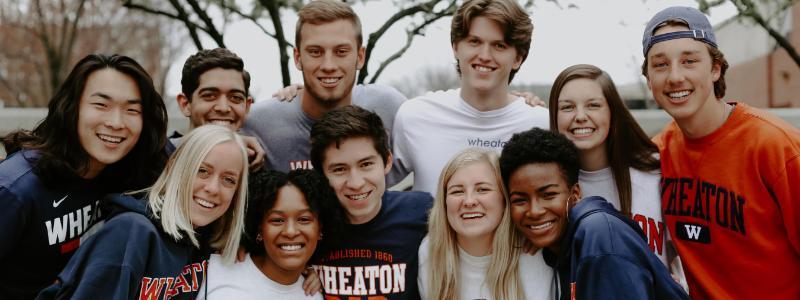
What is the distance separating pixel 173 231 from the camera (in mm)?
3740

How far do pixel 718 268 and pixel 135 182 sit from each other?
12.2 feet

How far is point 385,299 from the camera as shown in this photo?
416 centimetres

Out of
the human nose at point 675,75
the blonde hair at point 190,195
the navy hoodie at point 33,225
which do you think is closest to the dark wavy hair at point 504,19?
the human nose at point 675,75

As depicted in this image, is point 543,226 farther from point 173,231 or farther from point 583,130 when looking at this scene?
point 173,231

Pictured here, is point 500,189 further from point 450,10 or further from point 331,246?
point 450,10

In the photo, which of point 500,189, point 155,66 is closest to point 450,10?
point 500,189

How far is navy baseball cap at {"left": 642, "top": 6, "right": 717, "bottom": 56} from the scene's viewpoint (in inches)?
162

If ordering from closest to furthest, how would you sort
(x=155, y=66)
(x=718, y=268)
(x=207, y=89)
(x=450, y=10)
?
(x=718, y=268)
(x=207, y=89)
(x=450, y=10)
(x=155, y=66)

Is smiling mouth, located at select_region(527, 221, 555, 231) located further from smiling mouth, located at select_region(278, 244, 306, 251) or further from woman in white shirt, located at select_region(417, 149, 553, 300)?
smiling mouth, located at select_region(278, 244, 306, 251)

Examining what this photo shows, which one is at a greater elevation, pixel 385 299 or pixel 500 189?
pixel 500 189

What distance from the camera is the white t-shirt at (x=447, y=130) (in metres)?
4.93

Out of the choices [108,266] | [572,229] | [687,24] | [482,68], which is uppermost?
[687,24]

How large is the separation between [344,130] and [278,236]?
2.69ft

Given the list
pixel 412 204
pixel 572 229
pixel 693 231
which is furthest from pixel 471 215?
pixel 693 231
